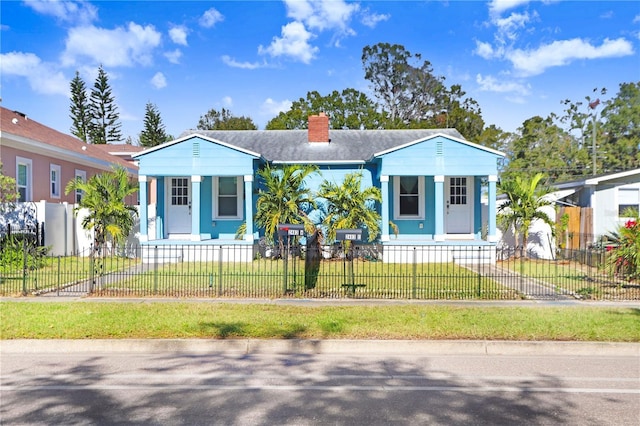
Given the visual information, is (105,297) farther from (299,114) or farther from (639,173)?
(299,114)

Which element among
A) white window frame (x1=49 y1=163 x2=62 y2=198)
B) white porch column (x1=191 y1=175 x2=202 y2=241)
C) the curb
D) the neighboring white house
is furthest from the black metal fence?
white window frame (x1=49 y1=163 x2=62 y2=198)

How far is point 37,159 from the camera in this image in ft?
67.8

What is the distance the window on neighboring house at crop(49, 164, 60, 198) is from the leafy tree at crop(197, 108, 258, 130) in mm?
32215

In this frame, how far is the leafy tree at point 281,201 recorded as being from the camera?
1770cm

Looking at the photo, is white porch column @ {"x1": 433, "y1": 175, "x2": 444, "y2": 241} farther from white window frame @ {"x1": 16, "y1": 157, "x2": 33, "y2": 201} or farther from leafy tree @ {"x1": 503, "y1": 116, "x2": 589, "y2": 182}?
leafy tree @ {"x1": 503, "y1": 116, "x2": 589, "y2": 182}

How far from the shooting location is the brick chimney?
2200 cm

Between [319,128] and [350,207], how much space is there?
5.47m

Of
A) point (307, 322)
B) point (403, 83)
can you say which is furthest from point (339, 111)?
point (307, 322)

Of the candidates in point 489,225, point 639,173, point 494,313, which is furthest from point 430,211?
point 494,313

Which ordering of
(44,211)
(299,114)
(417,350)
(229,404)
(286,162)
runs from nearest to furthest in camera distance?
(229,404) < (417,350) < (44,211) < (286,162) < (299,114)

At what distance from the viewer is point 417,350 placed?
25.9 ft

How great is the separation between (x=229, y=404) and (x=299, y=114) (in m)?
42.7

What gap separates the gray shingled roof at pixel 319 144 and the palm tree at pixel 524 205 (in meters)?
2.69

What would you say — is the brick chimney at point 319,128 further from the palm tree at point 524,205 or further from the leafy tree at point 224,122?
the leafy tree at point 224,122
